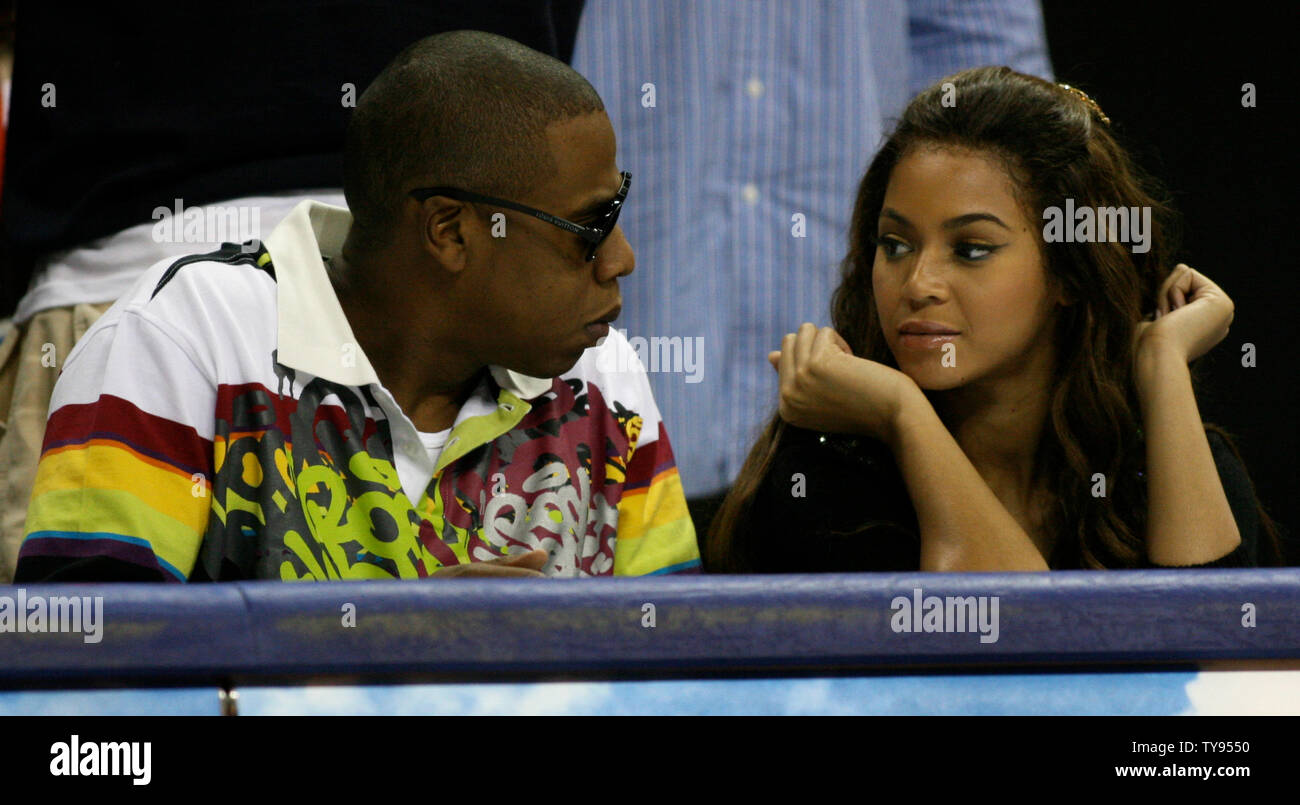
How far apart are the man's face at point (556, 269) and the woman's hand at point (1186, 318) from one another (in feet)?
2.27

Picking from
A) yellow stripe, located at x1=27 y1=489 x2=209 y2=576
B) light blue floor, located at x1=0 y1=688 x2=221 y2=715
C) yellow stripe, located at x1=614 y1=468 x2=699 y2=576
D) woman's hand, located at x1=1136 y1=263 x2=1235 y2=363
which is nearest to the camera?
light blue floor, located at x1=0 y1=688 x2=221 y2=715

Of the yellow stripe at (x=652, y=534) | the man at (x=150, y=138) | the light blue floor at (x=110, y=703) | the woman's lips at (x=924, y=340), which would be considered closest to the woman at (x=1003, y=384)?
the woman's lips at (x=924, y=340)

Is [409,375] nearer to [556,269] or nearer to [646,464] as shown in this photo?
[556,269]

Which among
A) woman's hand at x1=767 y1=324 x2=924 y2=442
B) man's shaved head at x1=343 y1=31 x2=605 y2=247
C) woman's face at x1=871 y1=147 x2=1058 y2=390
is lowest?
woman's hand at x1=767 y1=324 x2=924 y2=442

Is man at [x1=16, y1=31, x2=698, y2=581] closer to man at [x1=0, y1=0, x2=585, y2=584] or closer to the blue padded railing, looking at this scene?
man at [x1=0, y1=0, x2=585, y2=584]

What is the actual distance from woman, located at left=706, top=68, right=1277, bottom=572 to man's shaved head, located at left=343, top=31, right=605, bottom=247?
434 millimetres

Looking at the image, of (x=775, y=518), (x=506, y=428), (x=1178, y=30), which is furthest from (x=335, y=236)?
(x=1178, y=30)

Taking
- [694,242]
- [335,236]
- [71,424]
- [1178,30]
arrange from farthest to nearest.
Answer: [1178,30] < [694,242] < [335,236] < [71,424]

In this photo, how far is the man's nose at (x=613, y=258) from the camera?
64.0 inches

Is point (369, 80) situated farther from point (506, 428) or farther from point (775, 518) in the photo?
point (775, 518)

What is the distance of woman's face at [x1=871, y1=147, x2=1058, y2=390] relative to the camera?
1.72m

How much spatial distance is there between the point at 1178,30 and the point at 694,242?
100 centimetres

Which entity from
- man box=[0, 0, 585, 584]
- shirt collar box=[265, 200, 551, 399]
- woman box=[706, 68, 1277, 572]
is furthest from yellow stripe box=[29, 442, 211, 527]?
woman box=[706, 68, 1277, 572]

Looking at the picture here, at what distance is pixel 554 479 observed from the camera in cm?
163
